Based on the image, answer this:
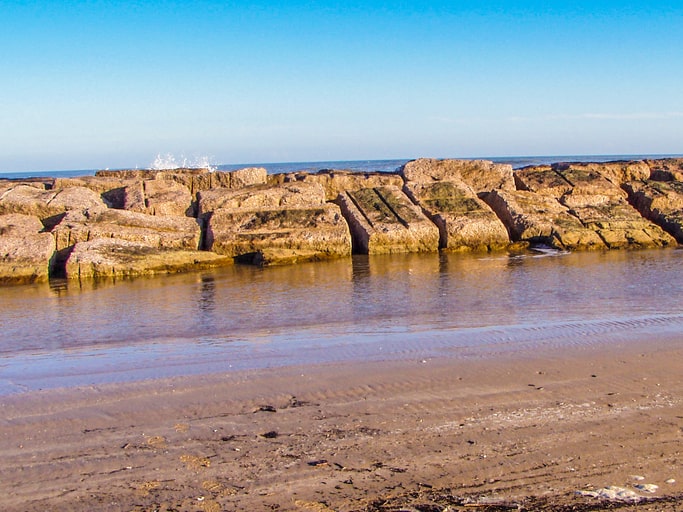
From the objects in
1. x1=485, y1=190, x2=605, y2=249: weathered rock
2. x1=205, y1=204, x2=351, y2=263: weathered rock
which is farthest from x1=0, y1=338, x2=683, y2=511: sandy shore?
x1=485, y1=190, x2=605, y2=249: weathered rock

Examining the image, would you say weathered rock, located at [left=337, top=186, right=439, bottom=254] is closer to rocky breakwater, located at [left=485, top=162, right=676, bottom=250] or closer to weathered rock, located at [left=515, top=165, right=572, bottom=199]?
rocky breakwater, located at [left=485, top=162, right=676, bottom=250]

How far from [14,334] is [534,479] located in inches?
205

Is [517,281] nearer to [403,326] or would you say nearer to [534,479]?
[403,326]

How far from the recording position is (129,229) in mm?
10766

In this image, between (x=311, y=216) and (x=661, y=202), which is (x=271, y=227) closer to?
(x=311, y=216)

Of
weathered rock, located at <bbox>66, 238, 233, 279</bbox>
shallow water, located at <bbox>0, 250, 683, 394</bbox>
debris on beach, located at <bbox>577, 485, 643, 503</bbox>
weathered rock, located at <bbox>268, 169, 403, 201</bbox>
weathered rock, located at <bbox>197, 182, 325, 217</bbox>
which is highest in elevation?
weathered rock, located at <bbox>268, 169, 403, 201</bbox>

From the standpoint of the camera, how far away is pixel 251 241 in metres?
10.9

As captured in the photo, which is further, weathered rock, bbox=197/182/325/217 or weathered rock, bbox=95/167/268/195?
weathered rock, bbox=95/167/268/195

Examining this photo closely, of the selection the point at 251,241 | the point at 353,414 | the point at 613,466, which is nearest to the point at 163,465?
the point at 353,414

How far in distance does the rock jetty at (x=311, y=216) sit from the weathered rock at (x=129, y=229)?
0.06 feet

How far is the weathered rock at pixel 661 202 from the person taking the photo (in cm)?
1265

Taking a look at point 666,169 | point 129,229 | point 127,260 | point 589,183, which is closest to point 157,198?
point 129,229

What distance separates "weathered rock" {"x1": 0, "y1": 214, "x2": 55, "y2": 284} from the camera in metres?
9.56

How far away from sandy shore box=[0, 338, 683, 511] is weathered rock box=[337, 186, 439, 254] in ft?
21.2
